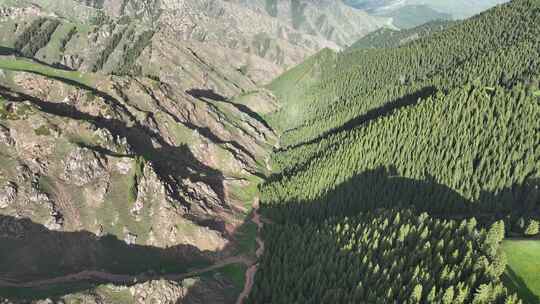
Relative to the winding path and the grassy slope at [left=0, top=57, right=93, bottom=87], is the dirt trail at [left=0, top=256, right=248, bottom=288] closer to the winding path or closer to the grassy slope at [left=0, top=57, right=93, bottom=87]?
the winding path

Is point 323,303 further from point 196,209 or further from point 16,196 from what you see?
point 16,196

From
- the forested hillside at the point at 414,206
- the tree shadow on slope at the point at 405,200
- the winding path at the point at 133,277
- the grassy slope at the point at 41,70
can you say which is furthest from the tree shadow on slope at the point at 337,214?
the grassy slope at the point at 41,70

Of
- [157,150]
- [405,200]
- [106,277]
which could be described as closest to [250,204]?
[157,150]

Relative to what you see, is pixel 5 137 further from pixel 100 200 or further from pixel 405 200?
pixel 405 200

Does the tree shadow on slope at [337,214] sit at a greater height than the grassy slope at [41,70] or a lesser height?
lesser

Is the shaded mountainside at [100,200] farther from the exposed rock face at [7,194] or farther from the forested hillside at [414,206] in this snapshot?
the forested hillside at [414,206]
